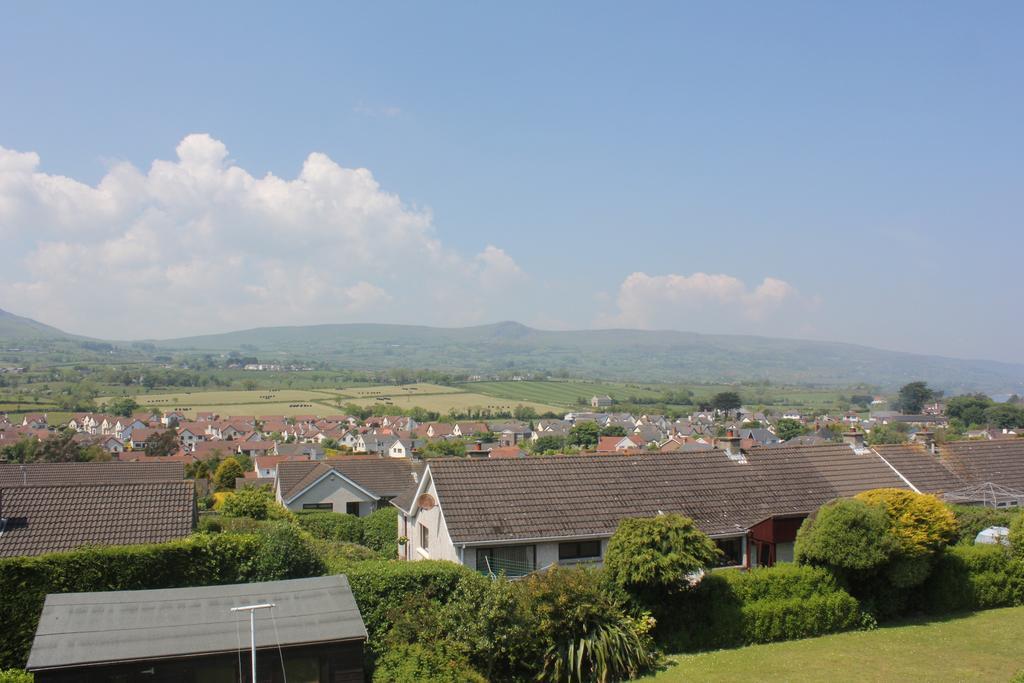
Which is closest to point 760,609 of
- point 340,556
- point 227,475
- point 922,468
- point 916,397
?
point 340,556

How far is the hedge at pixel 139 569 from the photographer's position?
14.7 meters

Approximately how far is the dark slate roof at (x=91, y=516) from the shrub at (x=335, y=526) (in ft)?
39.2

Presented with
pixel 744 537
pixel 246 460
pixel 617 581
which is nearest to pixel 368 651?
pixel 617 581

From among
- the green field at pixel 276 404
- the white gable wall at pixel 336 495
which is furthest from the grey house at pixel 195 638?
the green field at pixel 276 404

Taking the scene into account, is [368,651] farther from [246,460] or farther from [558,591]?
[246,460]

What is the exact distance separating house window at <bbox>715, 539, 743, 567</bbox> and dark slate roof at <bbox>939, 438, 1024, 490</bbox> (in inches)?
419

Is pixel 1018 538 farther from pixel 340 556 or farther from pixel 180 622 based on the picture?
pixel 180 622

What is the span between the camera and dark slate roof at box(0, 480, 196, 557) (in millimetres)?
18688

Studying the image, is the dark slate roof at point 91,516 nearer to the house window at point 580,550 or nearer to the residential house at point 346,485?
the house window at point 580,550

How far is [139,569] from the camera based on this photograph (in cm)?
1591

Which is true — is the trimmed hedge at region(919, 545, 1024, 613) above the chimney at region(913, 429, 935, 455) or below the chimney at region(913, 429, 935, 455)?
below

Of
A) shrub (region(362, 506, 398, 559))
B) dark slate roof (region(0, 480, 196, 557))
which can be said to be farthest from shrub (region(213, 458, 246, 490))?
dark slate roof (region(0, 480, 196, 557))

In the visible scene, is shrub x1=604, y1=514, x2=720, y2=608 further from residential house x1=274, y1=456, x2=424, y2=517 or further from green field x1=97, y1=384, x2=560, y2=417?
green field x1=97, y1=384, x2=560, y2=417

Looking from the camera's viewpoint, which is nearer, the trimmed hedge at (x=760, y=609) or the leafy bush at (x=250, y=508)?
the trimmed hedge at (x=760, y=609)
